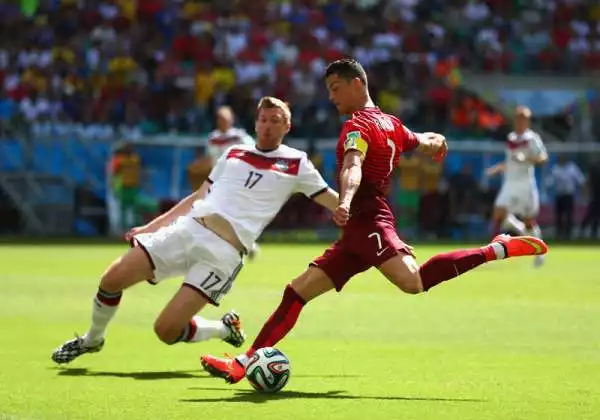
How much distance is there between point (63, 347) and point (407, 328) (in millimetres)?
4164

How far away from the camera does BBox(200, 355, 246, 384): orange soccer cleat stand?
9555 mm

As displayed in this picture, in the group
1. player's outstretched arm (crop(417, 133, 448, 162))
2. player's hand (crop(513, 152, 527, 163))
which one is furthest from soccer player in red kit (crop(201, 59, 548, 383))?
player's hand (crop(513, 152, 527, 163))

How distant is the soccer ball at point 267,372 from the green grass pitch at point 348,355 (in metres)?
Result: 0.09

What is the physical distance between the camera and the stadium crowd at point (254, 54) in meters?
34.1

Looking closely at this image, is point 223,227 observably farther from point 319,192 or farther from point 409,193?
point 409,193

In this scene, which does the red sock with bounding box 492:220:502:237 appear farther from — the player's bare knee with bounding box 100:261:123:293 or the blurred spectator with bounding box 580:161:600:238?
the player's bare knee with bounding box 100:261:123:293

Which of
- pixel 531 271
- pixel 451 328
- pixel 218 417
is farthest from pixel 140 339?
pixel 531 271

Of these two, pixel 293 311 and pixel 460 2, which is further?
pixel 460 2

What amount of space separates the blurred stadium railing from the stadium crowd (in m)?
0.55

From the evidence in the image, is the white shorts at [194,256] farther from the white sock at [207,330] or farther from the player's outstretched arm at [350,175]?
the player's outstretched arm at [350,175]

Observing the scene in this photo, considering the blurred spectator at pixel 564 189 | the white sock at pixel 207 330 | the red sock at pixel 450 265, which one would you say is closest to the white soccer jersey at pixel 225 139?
the blurred spectator at pixel 564 189

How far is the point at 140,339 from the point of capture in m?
12.9

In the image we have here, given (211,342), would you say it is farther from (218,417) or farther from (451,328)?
(218,417)

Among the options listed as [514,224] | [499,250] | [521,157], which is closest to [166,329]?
[499,250]
